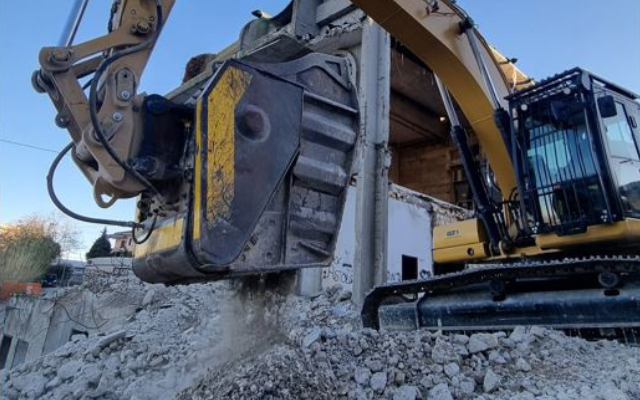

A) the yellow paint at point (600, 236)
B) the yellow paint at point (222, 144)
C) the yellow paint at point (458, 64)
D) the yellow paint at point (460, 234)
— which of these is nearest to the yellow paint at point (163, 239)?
the yellow paint at point (222, 144)

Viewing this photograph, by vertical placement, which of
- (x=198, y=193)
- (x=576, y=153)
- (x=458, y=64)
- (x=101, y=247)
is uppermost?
(x=101, y=247)

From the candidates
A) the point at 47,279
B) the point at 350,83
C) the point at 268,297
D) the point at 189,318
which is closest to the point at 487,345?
the point at 268,297

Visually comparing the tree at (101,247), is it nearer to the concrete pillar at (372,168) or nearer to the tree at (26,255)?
the tree at (26,255)

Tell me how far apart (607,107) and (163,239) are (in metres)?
3.11

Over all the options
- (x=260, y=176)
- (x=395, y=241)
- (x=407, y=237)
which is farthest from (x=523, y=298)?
(x=407, y=237)

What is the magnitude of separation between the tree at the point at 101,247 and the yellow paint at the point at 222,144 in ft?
75.5

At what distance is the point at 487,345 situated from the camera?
103 inches

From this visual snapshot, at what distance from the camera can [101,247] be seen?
2334 centimetres

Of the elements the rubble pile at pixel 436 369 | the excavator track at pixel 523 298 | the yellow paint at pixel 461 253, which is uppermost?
the yellow paint at pixel 461 253

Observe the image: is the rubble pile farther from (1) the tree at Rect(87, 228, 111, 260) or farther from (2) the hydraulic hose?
(1) the tree at Rect(87, 228, 111, 260)

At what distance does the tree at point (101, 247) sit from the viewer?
22.9m

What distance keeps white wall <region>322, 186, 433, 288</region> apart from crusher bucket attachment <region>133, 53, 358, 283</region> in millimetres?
5027

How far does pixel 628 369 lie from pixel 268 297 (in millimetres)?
1861

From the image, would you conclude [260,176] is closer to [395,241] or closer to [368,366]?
[368,366]
